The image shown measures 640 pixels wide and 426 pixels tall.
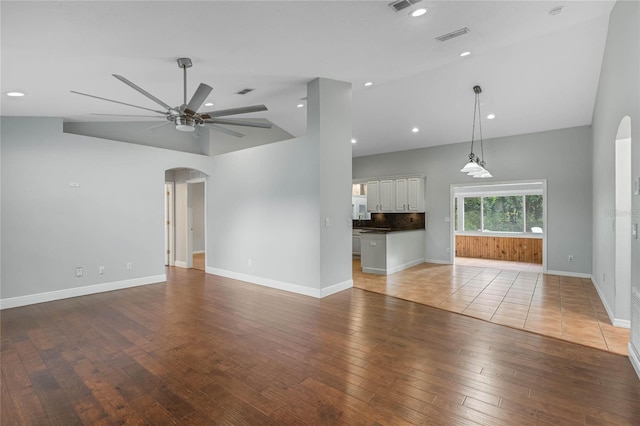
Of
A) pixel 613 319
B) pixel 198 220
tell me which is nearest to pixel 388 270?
pixel 613 319

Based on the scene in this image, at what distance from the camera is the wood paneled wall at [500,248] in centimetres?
884

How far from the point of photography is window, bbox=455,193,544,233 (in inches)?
359

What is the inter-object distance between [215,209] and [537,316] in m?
5.83

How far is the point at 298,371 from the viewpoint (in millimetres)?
2662

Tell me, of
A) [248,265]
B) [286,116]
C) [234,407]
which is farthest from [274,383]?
[286,116]

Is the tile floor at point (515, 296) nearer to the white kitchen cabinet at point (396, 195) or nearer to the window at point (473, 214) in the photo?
the white kitchen cabinet at point (396, 195)

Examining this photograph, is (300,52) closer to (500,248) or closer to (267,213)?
(267,213)

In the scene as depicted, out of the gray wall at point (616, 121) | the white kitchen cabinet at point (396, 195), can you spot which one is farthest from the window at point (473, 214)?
the gray wall at point (616, 121)

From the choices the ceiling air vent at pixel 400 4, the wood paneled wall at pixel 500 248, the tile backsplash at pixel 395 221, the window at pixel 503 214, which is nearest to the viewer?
the ceiling air vent at pixel 400 4

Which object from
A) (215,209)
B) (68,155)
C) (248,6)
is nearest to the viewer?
(248,6)

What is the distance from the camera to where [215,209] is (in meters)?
6.79

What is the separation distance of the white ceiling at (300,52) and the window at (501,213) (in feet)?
11.4

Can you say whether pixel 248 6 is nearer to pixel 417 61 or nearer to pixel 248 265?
pixel 417 61

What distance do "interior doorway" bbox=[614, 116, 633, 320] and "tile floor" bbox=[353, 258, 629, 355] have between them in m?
0.30
